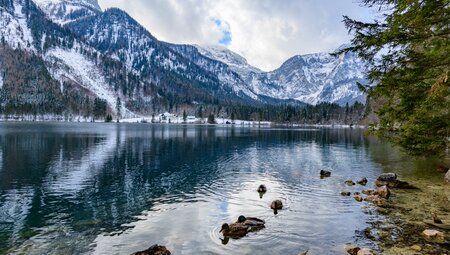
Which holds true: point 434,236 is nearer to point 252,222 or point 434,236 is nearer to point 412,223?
point 412,223

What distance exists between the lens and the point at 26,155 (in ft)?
233

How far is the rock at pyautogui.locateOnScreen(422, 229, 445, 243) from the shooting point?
23.0 meters

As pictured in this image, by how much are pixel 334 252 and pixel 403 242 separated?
4.76 metres

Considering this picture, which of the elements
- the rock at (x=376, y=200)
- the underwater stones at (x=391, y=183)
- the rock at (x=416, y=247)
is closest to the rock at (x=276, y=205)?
the rock at (x=376, y=200)

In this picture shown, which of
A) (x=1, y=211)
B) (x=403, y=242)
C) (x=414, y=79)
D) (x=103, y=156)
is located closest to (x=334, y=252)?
(x=403, y=242)

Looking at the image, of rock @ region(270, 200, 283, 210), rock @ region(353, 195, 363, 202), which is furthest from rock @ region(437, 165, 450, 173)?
rock @ region(270, 200, 283, 210)

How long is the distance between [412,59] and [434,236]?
11897mm

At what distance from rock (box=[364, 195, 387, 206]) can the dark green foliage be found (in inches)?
433

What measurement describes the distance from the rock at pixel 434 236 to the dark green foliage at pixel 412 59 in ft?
19.3

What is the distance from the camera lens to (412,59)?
21188 mm

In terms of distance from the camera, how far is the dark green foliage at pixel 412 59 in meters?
18.6

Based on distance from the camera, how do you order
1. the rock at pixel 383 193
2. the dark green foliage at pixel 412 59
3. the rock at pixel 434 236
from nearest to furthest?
the dark green foliage at pixel 412 59 < the rock at pixel 434 236 < the rock at pixel 383 193

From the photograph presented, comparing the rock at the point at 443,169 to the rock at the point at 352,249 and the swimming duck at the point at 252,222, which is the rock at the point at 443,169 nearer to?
the swimming duck at the point at 252,222

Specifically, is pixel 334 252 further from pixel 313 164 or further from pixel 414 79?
pixel 313 164
